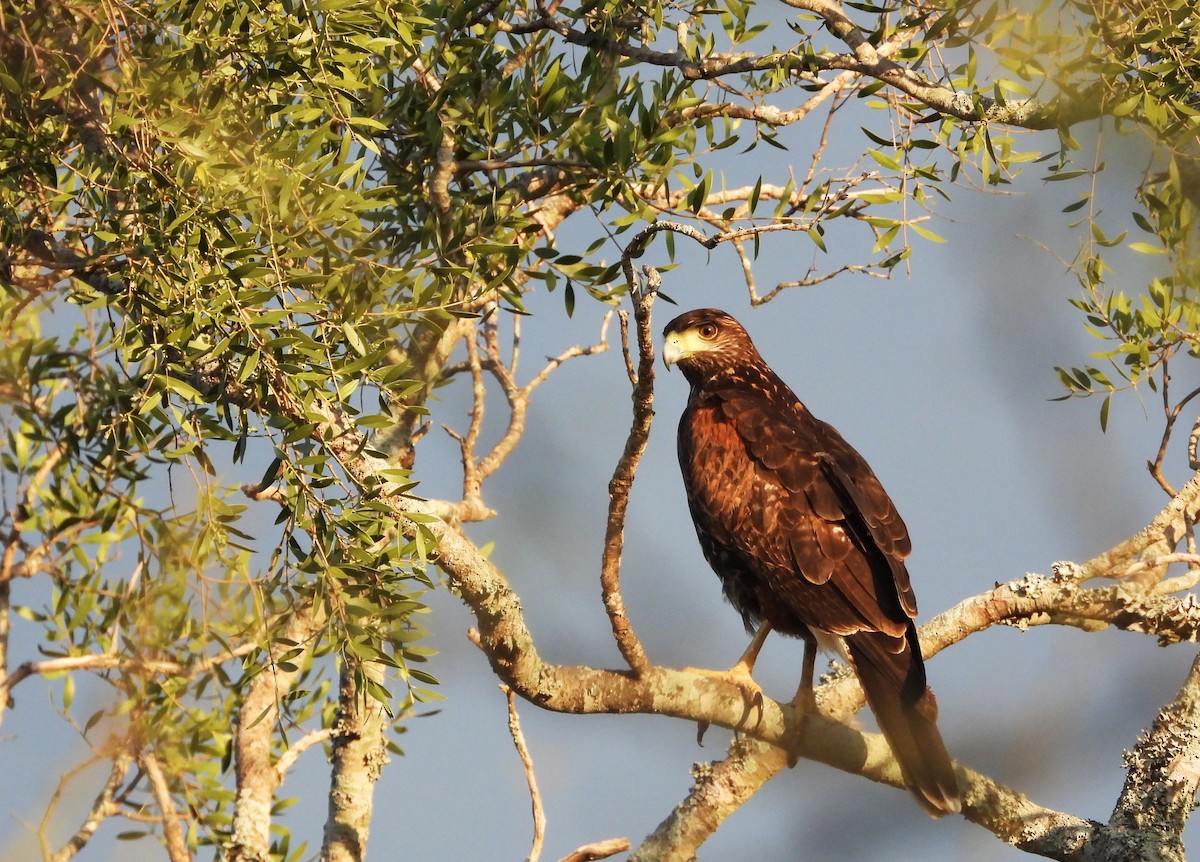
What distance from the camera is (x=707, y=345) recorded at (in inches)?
253

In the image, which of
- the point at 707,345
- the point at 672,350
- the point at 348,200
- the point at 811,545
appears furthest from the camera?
the point at 707,345

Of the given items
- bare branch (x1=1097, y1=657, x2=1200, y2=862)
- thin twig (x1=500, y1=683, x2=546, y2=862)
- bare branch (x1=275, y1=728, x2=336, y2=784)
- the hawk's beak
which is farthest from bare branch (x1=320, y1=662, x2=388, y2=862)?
bare branch (x1=1097, y1=657, x2=1200, y2=862)

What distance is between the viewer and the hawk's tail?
433 centimetres

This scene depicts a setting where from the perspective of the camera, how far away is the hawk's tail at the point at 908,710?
4328 millimetres

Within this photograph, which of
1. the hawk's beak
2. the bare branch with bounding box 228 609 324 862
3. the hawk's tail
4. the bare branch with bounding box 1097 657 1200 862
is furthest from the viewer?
the hawk's beak

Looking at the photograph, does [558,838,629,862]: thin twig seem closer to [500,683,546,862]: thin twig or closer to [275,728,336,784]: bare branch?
[500,683,546,862]: thin twig

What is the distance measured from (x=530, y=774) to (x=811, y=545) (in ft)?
6.28

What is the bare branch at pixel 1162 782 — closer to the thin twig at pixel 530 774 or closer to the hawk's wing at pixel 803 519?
the hawk's wing at pixel 803 519

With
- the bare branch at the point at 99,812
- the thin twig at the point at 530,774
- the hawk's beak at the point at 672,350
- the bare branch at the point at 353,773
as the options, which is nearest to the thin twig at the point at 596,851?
the thin twig at the point at 530,774

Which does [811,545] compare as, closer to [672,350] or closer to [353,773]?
[672,350]

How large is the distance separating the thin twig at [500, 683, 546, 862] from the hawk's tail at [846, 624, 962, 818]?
4.80 feet

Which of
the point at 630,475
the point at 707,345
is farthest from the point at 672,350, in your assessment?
the point at 630,475

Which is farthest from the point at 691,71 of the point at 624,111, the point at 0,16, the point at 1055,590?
the point at 1055,590

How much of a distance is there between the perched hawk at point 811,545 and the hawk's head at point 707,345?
0.56 meters
